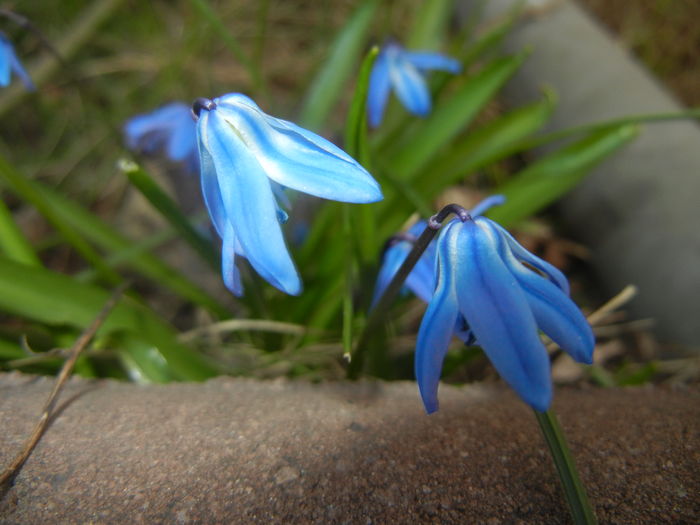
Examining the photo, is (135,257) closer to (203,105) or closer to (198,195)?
(198,195)

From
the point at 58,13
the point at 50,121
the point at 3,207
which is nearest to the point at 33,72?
the point at 50,121

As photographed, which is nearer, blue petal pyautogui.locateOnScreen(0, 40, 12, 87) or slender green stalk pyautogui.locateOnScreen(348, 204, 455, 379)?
slender green stalk pyautogui.locateOnScreen(348, 204, 455, 379)

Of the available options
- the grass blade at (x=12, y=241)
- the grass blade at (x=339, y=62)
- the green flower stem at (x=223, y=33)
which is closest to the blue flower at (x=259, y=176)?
the grass blade at (x=12, y=241)

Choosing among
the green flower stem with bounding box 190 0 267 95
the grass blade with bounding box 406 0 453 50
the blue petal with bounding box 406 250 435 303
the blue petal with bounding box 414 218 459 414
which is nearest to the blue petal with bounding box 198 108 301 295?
the blue petal with bounding box 414 218 459 414

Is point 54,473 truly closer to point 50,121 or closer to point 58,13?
Answer: point 50,121

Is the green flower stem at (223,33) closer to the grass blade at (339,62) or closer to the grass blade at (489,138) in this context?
the grass blade at (339,62)

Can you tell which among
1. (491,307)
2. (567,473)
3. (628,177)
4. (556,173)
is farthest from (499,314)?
(628,177)

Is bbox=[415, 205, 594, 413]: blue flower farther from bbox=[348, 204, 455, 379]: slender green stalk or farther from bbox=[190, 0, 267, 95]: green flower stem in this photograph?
bbox=[190, 0, 267, 95]: green flower stem
